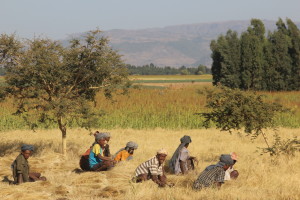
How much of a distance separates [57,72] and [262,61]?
37.2m

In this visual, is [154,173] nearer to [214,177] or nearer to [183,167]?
[214,177]

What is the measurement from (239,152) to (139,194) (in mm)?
7641

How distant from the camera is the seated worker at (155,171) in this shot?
417 inches

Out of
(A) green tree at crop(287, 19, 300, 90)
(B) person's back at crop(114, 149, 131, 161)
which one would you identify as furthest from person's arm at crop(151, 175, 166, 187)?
(A) green tree at crop(287, 19, 300, 90)

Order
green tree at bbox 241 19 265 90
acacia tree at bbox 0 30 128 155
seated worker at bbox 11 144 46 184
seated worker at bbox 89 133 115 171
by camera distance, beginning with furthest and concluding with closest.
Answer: green tree at bbox 241 19 265 90 → acacia tree at bbox 0 30 128 155 → seated worker at bbox 89 133 115 171 → seated worker at bbox 11 144 46 184

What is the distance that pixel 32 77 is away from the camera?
14.2 meters

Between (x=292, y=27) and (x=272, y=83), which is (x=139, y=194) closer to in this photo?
(x=272, y=83)

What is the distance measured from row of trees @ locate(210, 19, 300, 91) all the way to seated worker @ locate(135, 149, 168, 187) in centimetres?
3825

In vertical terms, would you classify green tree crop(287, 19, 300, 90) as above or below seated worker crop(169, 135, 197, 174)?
above

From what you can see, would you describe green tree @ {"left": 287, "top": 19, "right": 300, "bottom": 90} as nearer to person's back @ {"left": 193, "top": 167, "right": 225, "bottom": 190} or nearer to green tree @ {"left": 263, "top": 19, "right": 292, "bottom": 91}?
green tree @ {"left": 263, "top": 19, "right": 292, "bottom": 91}

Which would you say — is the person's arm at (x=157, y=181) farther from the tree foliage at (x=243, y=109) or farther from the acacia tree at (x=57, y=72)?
the acacia tree at (x=57, y=72)

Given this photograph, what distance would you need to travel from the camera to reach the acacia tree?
45.8 ft

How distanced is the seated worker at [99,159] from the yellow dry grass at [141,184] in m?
0.26

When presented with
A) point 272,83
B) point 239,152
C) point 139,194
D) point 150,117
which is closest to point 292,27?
point 272,83
